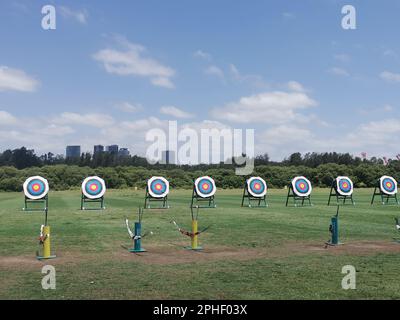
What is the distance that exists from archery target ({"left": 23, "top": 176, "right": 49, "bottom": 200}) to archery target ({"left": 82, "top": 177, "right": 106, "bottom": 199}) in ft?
7.19

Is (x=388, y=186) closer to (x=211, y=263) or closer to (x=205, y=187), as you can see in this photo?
(x=205, y=187)

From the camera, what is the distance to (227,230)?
679 inches

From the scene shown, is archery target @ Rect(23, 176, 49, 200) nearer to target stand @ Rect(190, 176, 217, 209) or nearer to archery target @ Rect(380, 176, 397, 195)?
target stand @ Rect(190, 176, 217, 209)

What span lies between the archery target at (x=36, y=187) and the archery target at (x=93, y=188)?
2.19m

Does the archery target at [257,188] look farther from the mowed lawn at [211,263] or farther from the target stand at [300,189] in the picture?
the mowed lawn at [211,263]

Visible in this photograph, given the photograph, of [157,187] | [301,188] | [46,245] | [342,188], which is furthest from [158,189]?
[46,245]

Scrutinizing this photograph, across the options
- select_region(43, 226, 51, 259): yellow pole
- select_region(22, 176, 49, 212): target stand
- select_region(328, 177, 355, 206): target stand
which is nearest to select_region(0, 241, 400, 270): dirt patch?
select_region(43, 226, 51, 259): yellow pole

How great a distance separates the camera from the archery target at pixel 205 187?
29.9m

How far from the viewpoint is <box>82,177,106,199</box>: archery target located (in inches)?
1118

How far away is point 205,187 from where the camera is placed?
30406mm

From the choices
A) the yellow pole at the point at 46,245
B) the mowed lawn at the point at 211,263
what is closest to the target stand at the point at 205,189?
the mowed lawn at the point at 211,263

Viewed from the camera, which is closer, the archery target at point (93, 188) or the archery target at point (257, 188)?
the archery target at point (93, 188)

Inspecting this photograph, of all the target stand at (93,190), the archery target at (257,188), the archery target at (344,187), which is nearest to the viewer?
the target stand at (93,190)
